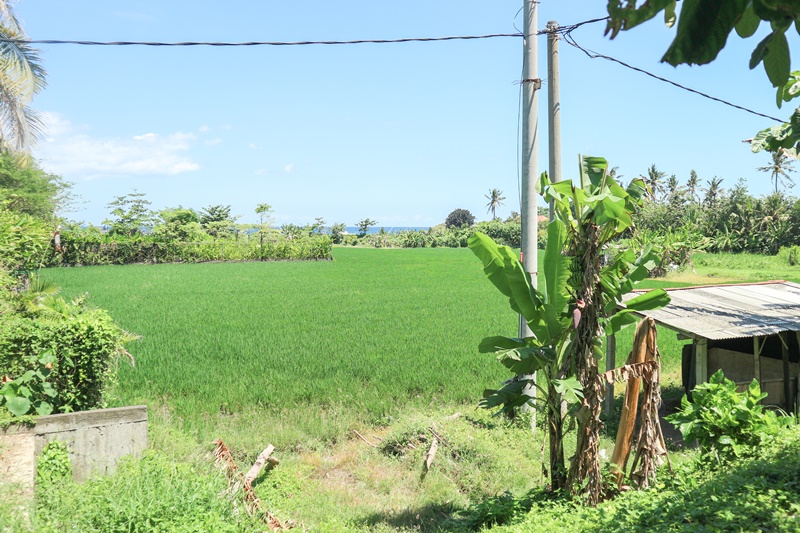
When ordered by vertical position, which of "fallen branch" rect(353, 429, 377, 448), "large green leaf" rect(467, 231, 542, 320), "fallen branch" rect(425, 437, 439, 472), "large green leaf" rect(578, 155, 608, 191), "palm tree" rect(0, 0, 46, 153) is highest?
"palm tree" rect(0, 0, 46, 153)

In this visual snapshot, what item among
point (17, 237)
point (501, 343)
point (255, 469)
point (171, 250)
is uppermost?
point (171, 250)

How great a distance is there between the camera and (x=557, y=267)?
4516 mm

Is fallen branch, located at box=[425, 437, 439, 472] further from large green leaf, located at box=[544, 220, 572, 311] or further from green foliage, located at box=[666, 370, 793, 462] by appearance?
green foliage, located at box=[666, 370, 793, 462]

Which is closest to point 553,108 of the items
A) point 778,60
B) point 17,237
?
point 778,60

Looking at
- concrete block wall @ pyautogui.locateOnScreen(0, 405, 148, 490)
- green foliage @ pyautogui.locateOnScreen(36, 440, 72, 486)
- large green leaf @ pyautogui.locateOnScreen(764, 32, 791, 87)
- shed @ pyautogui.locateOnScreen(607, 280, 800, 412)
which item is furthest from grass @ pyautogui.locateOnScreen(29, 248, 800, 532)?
large green leaf @ pyautogui.locateOnScreen(764, 32, 791, 87)

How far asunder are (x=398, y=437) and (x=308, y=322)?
8.01 meters

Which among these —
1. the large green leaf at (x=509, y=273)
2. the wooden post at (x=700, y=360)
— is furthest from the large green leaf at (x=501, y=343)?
the wooden post at (x=700, y=360)

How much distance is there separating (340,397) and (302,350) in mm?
2964

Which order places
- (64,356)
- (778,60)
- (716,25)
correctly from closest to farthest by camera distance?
(716,25), (778,60), (64,356)

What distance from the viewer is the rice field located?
7406mm

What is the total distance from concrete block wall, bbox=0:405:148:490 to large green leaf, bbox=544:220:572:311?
12.4 ft

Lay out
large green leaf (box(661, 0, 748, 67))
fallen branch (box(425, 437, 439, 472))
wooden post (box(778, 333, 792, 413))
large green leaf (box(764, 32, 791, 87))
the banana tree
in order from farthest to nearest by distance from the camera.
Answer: wooden post (box(778, 333, 792, 413)), fallen branch (box(425, 437, 439, 472)), the banana tree, large green leaf (box(764, 32, 791, 87)), large green leaf (box(661, 0, 748, 67))

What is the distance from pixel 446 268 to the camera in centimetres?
3055

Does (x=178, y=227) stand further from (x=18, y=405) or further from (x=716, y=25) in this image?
(x=716, y=25)
